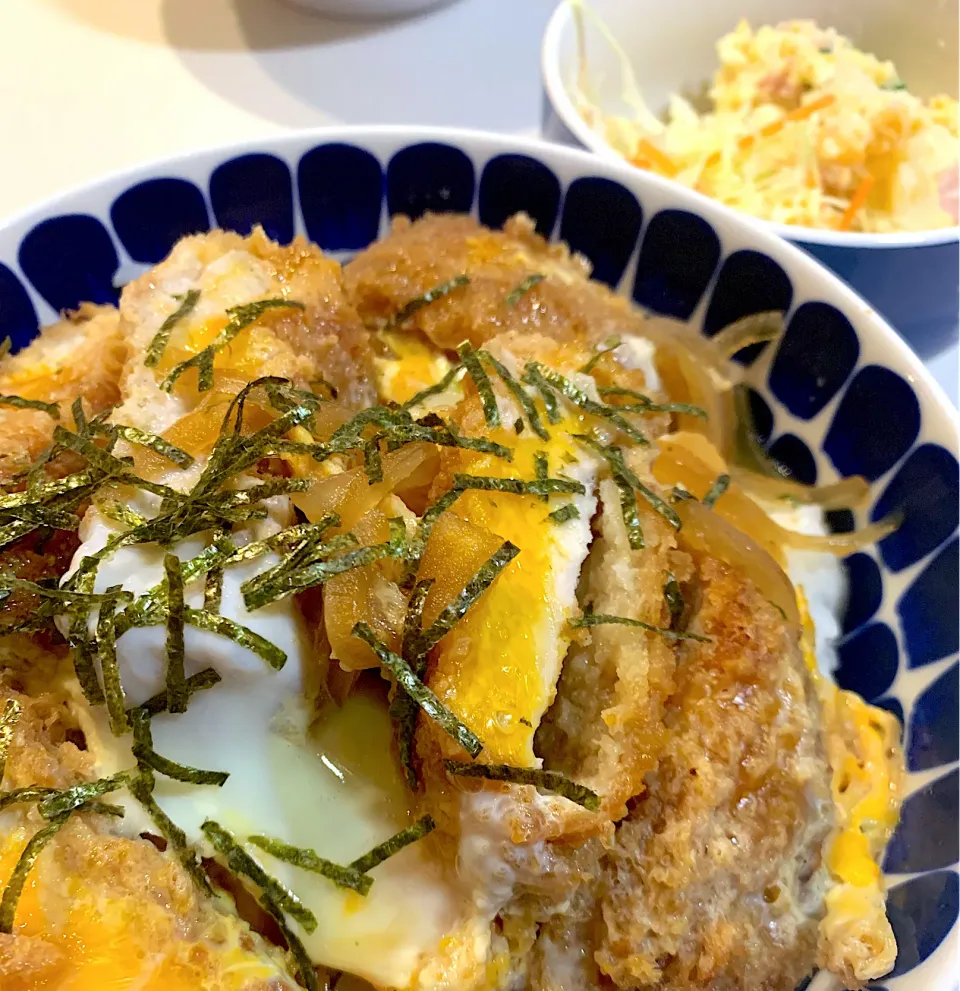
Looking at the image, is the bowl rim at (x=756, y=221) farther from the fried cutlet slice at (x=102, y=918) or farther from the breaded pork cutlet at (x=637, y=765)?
the fried cutlet slice at (x=102, y=918)

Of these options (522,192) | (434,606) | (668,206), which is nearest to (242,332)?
(434,606)

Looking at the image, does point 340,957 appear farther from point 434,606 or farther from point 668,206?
point 668,206

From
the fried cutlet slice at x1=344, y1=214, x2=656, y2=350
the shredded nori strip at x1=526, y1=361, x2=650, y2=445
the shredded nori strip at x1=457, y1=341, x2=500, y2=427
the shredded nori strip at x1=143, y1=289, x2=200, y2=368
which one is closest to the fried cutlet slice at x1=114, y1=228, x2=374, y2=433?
the shredded nori strip at x1=143, y1=289, x2=200, y2=368

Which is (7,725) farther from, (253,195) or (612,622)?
(253,195)

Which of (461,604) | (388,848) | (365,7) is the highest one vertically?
(365,7)

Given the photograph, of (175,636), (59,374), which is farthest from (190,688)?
(59,374)

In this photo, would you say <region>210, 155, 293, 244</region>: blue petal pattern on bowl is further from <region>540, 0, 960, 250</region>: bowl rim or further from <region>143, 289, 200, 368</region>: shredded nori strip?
<region>540, 0, 960, 250</region>: bowl rim
